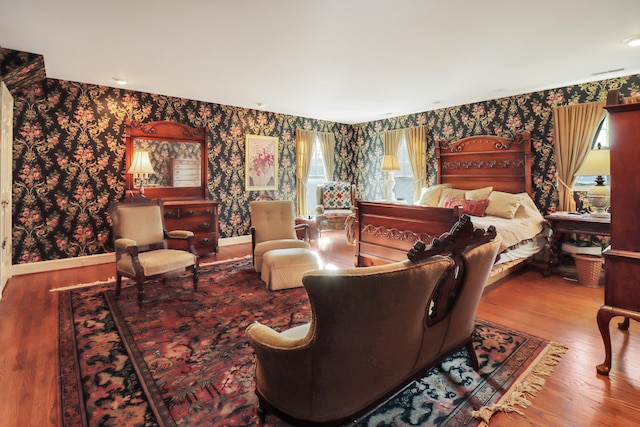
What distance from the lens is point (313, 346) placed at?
1.35 meters

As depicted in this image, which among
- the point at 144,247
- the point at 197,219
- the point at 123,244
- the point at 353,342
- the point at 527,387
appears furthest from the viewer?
the point at 197,219

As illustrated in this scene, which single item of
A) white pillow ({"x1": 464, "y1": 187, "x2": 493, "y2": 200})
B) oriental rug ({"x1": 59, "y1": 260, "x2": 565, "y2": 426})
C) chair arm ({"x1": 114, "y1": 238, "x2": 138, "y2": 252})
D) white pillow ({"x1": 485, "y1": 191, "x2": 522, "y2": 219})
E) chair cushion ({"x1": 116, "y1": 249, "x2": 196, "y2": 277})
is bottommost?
oriental rug ({"x1": 59, "y1": 260, "x2": 565, "y2": 426})

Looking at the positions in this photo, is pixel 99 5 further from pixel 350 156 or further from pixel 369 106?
pixel 350 156

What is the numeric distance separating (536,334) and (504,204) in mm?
2365

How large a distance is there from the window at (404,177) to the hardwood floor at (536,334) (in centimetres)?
302

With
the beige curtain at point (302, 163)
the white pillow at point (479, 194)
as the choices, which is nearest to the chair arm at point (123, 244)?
the beige curtain at point (302, 163)

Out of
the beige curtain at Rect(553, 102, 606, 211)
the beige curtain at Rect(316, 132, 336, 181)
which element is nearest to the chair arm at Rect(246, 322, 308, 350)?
the beige curtain at Rect(553, 102, 606, 211)

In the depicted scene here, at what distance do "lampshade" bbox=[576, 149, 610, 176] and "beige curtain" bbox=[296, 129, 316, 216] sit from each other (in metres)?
4.74

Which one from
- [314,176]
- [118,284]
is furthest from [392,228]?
[314,176]

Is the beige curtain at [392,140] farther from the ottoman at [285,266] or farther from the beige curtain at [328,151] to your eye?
the ottoman at [285,266]

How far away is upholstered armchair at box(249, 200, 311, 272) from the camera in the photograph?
421cm

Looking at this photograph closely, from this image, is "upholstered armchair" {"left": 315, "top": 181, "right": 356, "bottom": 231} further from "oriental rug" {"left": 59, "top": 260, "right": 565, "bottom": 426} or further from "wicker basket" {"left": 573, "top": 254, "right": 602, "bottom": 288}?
"wicker basket" {"left": 573, "top": 254, "right": 602, "bottom": 288}

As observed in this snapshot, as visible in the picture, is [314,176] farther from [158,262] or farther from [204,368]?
[204,368]

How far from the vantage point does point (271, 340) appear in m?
1.49
